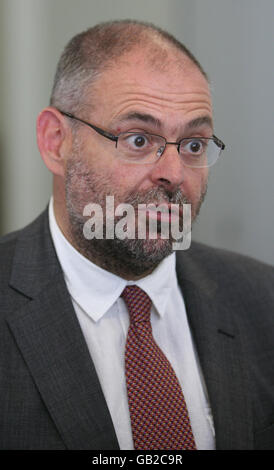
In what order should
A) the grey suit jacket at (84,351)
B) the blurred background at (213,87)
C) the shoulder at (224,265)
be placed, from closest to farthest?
the grey suit jacket at (84,351)
the shoulder at (224,265)
the blurred background at (213,87)

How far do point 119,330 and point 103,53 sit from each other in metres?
0.61

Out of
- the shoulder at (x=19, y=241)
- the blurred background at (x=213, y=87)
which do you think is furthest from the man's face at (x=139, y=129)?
the blurred background at (x=213, y=87)

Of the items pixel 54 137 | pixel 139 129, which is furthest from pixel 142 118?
pixel 54 137

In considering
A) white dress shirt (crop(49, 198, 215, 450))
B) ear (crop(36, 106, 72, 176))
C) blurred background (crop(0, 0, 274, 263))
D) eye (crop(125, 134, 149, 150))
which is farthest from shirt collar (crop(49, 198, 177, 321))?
blurred background (crop(0, 0, 274, 263))

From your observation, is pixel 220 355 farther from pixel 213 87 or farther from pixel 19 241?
pixel 213 87

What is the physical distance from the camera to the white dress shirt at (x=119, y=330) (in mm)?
1148

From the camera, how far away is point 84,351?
3.68 ft

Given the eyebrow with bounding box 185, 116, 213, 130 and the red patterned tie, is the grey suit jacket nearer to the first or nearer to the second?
the red patterned tie

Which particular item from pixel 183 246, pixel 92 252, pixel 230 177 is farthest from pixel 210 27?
pixel 92 252

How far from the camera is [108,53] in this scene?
1.17 meters

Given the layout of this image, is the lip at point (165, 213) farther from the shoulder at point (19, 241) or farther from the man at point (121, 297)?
the shoulder at point (19, 241)

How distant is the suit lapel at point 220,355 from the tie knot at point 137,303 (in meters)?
0.13

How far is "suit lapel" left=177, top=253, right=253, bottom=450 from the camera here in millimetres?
1190

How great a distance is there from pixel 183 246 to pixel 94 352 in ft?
1.13
